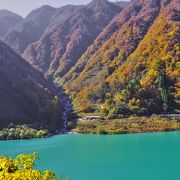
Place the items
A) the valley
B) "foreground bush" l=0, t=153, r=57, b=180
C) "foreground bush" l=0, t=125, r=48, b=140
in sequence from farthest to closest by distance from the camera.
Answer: "foreground bush" l=0, t=125, r=48, b=140 → the valley → "foreground bush" l=0, t=153, r=57, b=180

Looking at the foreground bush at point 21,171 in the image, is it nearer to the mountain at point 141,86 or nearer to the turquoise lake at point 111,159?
the turquoise lake at point 111,159

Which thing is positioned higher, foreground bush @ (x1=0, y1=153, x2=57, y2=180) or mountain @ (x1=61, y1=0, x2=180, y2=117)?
foreground bush @ (x1=0, y1=153, x2=57, y2=180)

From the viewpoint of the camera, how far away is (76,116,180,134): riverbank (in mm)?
131000

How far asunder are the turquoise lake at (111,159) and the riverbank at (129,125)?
911 inches

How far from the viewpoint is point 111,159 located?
76.5m

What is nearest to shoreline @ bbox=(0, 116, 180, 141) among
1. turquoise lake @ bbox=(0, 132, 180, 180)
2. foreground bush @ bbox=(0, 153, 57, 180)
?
turquoise lake @ bbox=(0, 132, 180, 180)

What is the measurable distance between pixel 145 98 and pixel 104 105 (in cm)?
1686

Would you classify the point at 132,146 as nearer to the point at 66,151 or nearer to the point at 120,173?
Answer: the point at 66,151

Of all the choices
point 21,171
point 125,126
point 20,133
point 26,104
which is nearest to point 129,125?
point 125,126

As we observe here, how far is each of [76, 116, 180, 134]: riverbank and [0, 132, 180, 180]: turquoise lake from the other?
76.0 ft

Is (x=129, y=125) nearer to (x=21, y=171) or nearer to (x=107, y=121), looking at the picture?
(x=107, y=121)

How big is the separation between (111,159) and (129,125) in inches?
2364

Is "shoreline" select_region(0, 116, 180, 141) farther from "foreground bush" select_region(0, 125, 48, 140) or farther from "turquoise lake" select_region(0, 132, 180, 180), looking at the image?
"turquoise lake" select_region(0, 132, 180, 180)

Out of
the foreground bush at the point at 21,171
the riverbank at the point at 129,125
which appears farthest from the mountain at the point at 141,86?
the foreground bush at the point at 21,171
